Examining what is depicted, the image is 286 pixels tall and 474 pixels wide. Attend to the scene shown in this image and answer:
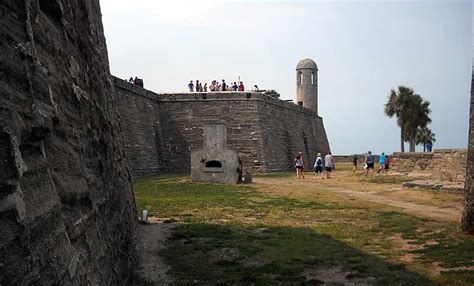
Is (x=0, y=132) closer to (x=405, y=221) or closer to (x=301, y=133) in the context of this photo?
(x=405, y=221)

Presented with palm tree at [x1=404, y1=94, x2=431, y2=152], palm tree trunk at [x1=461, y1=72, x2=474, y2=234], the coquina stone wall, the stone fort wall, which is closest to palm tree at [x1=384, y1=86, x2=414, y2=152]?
palm tree at [x1=404, y1=94, x2=431, y2=152]

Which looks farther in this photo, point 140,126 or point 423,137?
point 423,137

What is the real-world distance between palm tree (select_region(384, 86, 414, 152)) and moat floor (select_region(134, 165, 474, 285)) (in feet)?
99.4

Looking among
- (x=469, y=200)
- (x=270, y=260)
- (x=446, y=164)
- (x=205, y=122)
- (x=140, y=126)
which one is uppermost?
(x=205, y=122)

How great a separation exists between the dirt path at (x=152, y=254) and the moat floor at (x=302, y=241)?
1 cm

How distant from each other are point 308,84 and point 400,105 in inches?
393

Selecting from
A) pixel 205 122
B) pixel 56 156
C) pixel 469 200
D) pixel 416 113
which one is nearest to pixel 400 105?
pixel 416 113

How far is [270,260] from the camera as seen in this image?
616 cm

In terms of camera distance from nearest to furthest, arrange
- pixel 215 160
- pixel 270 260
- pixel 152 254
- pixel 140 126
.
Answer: pixel 270 260 < pixel 152 254 < pixel 215 160 < pixel 140 126

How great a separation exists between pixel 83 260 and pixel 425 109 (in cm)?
4286

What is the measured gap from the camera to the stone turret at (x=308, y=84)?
37.7 metres

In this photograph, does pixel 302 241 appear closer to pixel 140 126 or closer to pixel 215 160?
pixel 215 160

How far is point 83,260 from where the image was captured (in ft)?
10.3

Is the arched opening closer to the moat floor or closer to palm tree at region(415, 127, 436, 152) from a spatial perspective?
the moat floor
